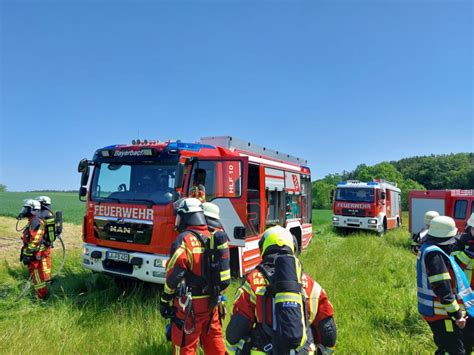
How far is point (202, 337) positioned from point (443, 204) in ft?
35.9

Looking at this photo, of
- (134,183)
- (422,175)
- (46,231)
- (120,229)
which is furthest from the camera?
(422,175)

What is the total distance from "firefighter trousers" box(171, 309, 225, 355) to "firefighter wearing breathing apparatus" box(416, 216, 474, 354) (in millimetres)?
2098

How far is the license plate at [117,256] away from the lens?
4838 millimetres

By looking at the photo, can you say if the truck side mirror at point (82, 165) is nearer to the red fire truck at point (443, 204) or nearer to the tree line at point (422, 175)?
the red fire truck at point (443, 204)

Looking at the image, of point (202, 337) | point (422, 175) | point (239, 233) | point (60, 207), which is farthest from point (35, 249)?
point (422, 175)

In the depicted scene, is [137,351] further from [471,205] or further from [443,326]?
[471,205]

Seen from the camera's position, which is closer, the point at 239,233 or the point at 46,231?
the point at 239,233

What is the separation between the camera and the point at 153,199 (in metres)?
4.89

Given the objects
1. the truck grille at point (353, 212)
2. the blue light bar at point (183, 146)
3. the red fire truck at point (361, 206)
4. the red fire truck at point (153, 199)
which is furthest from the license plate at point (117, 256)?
A: the truck grille at point (353, 212)

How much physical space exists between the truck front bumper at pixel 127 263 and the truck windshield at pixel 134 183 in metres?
0.82

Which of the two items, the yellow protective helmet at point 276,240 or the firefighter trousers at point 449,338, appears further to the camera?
the firefighter trousers at point 449,338

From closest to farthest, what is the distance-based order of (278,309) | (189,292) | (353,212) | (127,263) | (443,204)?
(278,309), (189,292), (127,263), (443,204), (353,212)

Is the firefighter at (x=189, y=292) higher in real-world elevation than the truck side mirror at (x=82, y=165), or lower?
lower

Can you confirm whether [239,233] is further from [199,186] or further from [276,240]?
[276,240]
